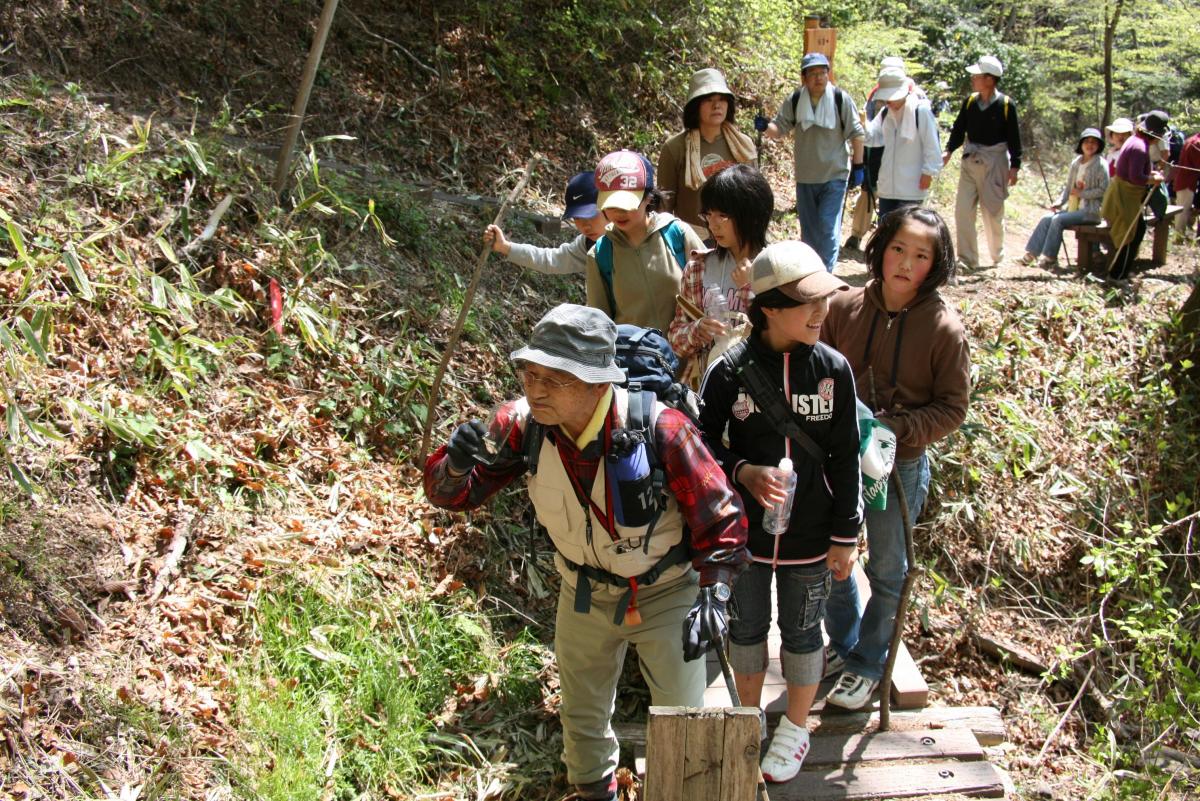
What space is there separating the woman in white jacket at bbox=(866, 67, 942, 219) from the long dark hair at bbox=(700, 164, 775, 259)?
16.9 ft

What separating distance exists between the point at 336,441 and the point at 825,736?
3.16m

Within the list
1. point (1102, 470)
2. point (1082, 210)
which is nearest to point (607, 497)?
point (1102, 470)

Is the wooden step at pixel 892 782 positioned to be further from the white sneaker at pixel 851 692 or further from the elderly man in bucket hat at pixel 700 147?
the elderly man in bucket hat at pixel 700 147

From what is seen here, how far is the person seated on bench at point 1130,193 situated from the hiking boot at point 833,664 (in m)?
7.34

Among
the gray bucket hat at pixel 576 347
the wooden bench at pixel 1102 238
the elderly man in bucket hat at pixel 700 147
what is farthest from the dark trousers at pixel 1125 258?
the gray bucket hat at pixel 576 347

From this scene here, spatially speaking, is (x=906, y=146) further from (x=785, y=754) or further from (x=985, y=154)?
(x=785, y=754)

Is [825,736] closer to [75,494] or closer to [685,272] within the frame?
[685,272]

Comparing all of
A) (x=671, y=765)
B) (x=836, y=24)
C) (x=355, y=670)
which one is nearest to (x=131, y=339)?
(x=355, y=670)

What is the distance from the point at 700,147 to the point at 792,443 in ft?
10.7

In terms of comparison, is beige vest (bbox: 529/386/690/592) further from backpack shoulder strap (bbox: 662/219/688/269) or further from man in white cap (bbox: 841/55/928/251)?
man in white cap (bbox: 841/55/928/251)

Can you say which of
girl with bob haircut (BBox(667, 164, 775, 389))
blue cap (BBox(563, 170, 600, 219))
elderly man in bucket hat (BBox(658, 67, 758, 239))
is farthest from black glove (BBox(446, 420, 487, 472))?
elderly man in bucket hat (BBox(658, 67, 758, 239))

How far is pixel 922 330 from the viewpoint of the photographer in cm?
410

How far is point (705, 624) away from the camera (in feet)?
10.9

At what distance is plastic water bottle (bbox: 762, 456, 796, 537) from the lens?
3586 mm
